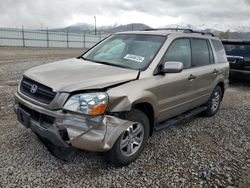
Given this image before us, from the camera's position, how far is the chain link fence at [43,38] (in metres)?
28.4

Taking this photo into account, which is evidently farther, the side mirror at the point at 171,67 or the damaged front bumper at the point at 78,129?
the side mirror at the point at 171,67

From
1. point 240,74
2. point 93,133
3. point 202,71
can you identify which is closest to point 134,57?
point 93,133

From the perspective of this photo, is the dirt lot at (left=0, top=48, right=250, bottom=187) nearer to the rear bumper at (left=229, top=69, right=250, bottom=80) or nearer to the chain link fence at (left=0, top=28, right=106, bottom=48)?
the rear bumper at (left=229, top=69, right=250, bottom=80)

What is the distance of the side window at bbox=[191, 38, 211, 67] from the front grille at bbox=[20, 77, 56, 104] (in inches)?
107

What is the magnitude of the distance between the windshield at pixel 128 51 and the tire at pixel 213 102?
2217mm

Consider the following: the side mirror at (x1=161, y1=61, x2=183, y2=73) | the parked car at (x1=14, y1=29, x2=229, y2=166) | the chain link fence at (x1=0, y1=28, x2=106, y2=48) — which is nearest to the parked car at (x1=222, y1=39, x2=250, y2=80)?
the parked car at (x1=14, y1=29, x2=229, y2=166)

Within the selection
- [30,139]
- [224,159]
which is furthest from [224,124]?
[30,139]

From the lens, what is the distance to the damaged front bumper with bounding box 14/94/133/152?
2.81 m

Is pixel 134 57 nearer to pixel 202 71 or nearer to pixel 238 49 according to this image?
pixel 202 71

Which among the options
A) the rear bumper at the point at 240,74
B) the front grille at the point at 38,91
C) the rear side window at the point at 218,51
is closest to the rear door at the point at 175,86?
the rear side window at the point at 218,51

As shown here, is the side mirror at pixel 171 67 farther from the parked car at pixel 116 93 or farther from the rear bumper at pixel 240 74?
Result: the rear bumper at pixel 240 74

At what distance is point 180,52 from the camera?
14.1ft

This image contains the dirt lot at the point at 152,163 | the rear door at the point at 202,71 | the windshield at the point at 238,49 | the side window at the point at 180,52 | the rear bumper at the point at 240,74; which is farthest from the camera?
the windshield at the point at 238,49

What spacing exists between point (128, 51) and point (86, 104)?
4.93 feet
